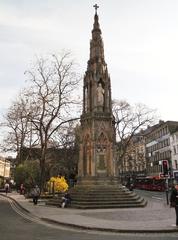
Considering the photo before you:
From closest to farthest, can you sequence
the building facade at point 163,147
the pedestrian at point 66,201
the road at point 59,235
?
the road at point 59,235 < the pedestrian at point 66,201 < the building facade at point 163,147

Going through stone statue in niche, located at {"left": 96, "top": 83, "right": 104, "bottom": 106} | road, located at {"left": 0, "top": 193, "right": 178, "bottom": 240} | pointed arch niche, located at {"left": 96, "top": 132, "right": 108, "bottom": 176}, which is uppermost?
stone statue in niche, located at {"left": 96, "top": 83, "right": 104, "bottom": 106}

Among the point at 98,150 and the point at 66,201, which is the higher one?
the point at 98,150

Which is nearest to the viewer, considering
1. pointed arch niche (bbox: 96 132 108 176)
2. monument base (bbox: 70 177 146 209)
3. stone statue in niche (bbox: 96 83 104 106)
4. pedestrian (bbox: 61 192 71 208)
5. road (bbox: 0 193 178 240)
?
road (bbox: 0 193 178 240)

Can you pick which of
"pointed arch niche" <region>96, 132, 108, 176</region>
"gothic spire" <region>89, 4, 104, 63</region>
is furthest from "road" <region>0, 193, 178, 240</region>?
"gothic spire" <region>89, 4, 104, 63</region>

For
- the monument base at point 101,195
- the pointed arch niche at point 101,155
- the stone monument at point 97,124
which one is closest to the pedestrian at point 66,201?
the monument base at point 101,195

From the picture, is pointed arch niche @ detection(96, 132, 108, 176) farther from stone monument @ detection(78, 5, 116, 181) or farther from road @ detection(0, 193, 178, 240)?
road @ detection(0, 193, 178, 240)

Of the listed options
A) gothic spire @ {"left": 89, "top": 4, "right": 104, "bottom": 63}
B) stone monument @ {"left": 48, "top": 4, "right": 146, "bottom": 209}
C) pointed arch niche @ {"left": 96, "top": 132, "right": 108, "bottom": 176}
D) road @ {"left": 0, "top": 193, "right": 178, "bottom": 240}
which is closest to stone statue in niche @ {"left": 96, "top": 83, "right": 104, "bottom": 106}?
stone monument @ {"left": 48, "top": 4, "right": 146, "bottom": 209}

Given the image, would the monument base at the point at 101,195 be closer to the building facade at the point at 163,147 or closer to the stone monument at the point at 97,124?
→ the stone monument at the point at 97,124

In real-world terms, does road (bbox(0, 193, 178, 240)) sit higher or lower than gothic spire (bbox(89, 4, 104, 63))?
lower

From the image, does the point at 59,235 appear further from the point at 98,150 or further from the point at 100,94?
the point at 100,94

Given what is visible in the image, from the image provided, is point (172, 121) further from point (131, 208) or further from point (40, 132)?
point (131, 208)

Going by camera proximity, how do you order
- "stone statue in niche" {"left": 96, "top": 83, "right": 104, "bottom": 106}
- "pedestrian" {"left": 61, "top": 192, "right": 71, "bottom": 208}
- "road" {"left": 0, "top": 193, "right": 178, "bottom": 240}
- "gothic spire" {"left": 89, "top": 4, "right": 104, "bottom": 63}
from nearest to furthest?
1. "road" {"left": 0, "top": 193, "right": 178, "bottom": 240}
2. "pedestrian" {"left": 61, "top": 192, "right": 71, "bottom": 208}
3. "stone statue in niche" {"left": 96, "top": 83, "right": 104, "bottom": 106}
4. "gothic spire" {"left": 89, "top": 4, "right": 104, "bottom": 63}

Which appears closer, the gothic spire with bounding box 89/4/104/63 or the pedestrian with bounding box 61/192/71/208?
the pedestrian with bounding box 61/192/71/208

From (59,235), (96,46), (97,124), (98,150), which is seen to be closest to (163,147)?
(96,46)
